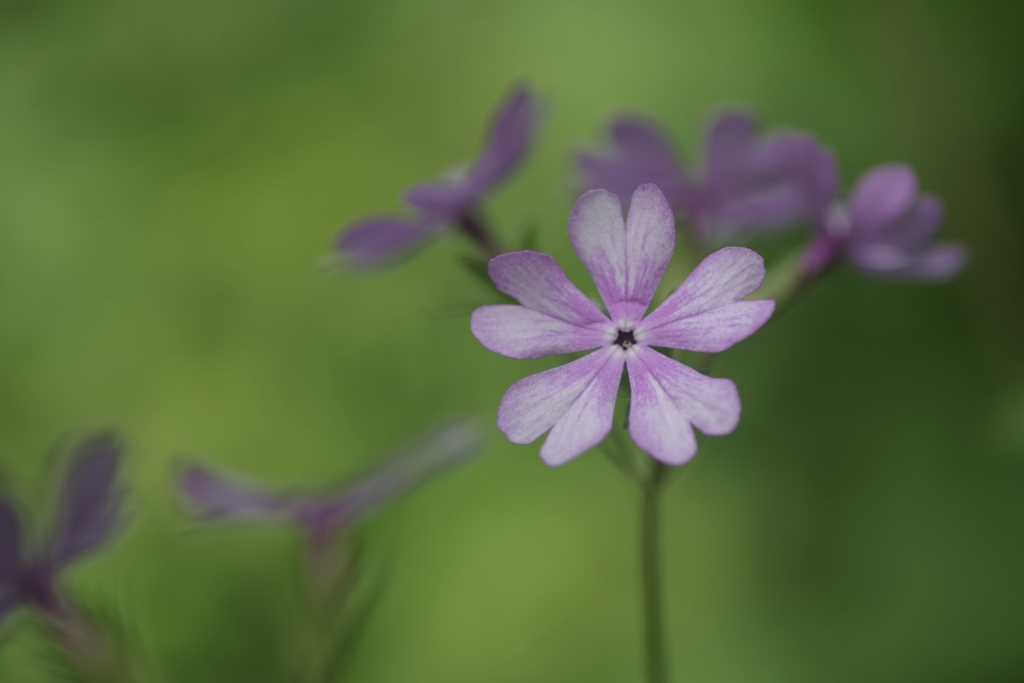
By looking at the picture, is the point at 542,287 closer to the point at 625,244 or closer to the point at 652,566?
the point at 625,244

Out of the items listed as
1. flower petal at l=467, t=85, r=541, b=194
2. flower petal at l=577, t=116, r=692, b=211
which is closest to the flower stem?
flower petal at l=467, t=85, r=541, b=194

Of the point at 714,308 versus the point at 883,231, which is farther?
the point at 883,231

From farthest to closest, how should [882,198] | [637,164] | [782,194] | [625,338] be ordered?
[637,164] → [782,194] → [882,198] → [625,338]

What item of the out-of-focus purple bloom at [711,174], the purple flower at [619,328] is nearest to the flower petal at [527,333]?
the purple flower at [619,328]

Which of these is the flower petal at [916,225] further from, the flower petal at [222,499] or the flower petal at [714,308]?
the flower petal at [222,499]

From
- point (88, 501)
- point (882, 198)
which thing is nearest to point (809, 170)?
point (882, 198)
